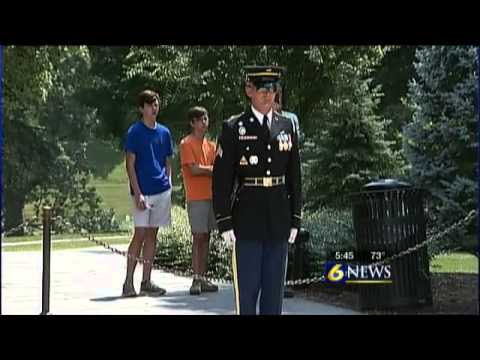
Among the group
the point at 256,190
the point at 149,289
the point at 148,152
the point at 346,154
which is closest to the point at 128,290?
the point at 149,289

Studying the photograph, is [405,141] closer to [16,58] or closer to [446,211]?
[446,211]

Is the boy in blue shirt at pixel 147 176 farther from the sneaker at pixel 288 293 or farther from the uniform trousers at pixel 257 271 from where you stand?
the uniform trousers at pixel 257 271

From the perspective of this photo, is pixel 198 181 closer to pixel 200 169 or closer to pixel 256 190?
pixel 200 169

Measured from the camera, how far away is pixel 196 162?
8562 millimetres

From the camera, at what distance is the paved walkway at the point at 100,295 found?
26.0ft

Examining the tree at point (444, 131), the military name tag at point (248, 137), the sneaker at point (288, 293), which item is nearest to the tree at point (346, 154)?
the tree at point (444, 131)

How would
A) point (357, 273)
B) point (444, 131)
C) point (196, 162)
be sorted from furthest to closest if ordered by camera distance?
point (444, 131), point (196, 162), point (357, 273)

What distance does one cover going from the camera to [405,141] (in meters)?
12.8

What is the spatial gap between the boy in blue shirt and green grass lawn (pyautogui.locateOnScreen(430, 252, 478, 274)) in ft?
9.67

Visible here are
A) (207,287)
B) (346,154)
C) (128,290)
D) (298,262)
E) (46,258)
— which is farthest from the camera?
(346,154)

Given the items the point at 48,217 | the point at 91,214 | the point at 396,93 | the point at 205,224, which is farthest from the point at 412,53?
the point at 48,217

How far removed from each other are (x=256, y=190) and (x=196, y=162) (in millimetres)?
2186

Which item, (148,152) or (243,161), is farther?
(148,152)

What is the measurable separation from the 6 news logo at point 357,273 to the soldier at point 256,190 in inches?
55.3
